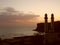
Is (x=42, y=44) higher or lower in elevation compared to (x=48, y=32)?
lower

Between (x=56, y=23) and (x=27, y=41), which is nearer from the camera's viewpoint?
(x=27, y=41)

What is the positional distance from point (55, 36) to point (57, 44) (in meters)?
1.44

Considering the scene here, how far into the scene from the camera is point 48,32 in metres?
16.2

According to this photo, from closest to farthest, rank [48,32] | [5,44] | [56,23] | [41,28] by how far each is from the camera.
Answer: [5,44]
[48,32]
[56,23]
[41,28]

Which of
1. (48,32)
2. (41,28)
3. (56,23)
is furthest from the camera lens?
(41,28)

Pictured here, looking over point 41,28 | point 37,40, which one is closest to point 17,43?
point 37,40

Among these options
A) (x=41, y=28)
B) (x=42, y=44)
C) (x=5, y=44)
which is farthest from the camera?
(x=41, y=28)

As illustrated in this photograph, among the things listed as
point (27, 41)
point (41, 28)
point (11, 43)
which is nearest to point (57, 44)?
point (27, 41)

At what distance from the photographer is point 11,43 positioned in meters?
14.1

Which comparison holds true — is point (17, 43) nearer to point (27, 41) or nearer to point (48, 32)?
point (27, 41)

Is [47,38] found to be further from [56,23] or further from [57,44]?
[56,23]

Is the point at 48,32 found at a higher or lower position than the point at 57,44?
higher

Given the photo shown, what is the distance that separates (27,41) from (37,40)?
45.5 inches

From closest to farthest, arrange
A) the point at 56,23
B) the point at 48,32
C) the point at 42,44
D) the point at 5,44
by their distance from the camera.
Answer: the point at 5,44
the point at 42,44
the point at 48,32
the point at 56,23
